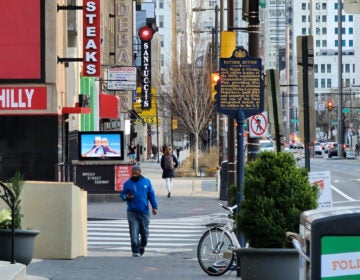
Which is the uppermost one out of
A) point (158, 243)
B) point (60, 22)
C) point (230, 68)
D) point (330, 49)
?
point (330, 49)

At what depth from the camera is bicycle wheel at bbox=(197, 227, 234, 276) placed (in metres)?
13.8

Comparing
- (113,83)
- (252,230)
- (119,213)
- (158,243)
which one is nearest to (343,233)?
(252,230)

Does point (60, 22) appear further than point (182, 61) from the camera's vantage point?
No

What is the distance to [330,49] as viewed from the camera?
589 feet

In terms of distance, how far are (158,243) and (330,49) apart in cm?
16272

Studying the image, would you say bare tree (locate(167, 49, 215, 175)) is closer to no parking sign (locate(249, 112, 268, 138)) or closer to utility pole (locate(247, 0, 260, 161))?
no parking sign (locate(249, 112, 268, 138))

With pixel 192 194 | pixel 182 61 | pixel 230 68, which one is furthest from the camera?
pixel 182 61

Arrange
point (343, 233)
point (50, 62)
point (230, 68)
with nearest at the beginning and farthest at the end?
point (343, 233) < point (230, 68) < point (50, 62)

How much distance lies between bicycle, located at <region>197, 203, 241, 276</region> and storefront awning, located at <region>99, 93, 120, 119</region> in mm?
35605

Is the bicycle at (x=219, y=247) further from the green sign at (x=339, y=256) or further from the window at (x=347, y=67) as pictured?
the window at (x=347, y=67)

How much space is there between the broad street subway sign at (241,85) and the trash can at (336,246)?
7.78 metres

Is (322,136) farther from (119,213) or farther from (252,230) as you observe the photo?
(252,230)

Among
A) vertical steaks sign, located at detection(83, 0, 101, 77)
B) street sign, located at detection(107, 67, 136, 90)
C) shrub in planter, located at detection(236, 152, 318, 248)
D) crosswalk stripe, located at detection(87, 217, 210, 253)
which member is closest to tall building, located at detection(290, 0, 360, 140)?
street sign, located at detection(107, 67, 136, 90)

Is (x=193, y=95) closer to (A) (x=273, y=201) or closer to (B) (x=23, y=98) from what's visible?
(B) (x=23, y=98)
